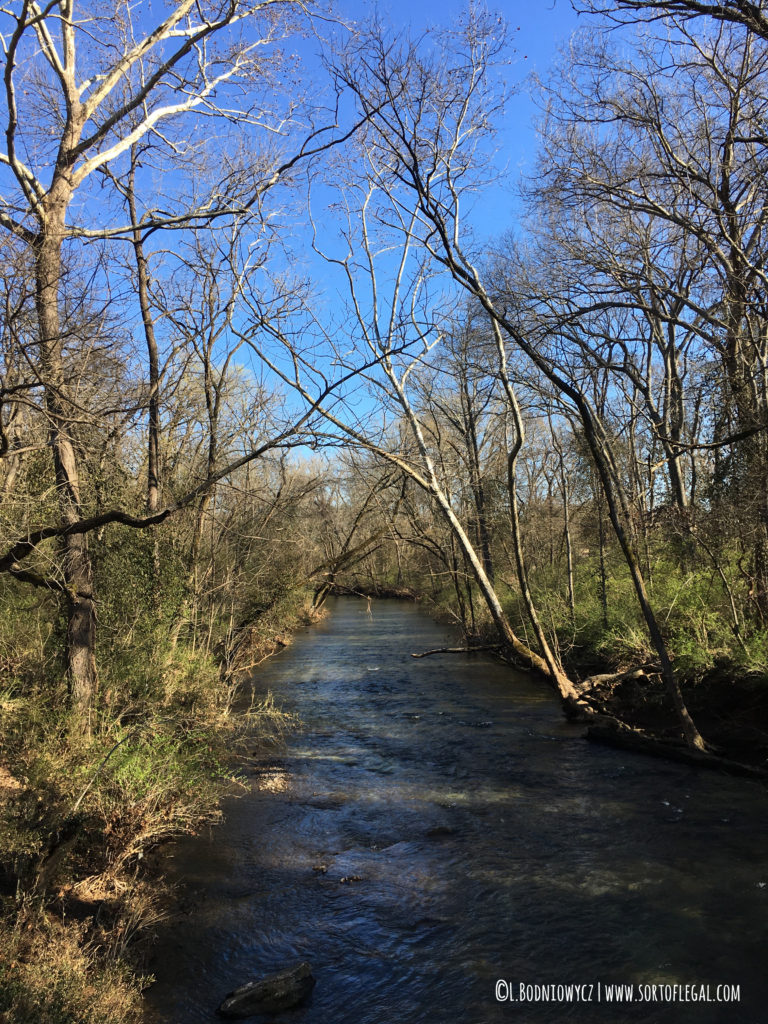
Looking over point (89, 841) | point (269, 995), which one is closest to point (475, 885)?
point (269, 995)

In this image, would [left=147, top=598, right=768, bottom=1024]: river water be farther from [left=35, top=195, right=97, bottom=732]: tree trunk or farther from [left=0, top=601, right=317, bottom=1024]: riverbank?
[left=35, top=195, right=97, bottom=732]: tree trunk

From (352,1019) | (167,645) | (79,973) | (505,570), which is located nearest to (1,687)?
(167,645)

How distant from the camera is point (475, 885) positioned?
18.7ft

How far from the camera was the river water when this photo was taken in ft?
14.1

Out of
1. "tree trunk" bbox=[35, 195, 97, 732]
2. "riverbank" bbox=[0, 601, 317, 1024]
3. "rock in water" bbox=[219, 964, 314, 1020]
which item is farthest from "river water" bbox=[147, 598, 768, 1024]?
"tree trunk" bbox=[35, 195, 97, 732]

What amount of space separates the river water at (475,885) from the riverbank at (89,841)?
0.34 m

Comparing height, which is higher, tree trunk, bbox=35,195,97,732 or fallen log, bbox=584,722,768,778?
tree trunk, bbox=35,195,97,732

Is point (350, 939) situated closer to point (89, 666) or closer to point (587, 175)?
point (89, 666)

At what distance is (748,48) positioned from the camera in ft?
27.9

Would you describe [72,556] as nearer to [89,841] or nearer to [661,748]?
[89,841]

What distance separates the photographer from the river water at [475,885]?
169 inches

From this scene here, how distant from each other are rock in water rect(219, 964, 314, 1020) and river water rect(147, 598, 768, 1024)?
0.10 meters

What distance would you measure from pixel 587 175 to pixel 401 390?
475cm

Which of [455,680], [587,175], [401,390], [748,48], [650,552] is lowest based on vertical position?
[455,680]
